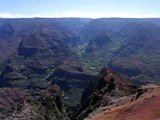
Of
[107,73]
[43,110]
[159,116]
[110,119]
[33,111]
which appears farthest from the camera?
[107,73]

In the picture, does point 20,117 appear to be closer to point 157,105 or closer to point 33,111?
point 33,111

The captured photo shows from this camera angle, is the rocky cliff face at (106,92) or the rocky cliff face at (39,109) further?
the rocky cliff face at (106,92)

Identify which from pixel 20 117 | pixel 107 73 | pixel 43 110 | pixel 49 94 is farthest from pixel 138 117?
pixel 107 73

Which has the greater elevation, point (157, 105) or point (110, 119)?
point (157, 105)

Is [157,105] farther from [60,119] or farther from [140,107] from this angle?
[60,119]

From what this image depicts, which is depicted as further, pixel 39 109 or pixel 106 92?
pixel 106 92

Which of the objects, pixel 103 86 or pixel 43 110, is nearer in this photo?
pixel 43 110

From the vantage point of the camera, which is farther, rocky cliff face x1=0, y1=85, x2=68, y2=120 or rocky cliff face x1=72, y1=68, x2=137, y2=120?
rocky cliff face x1=72, y1=68, x2=137, y2=120

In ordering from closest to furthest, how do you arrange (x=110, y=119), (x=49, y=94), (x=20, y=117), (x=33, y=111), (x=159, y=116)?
(x=159, y=116), (x=110, y=119), (x=20, y=117), (x=33, y=111), (x=49, y=94)

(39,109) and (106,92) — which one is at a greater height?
(106,92)

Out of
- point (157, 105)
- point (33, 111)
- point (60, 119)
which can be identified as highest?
point (157, 105)
